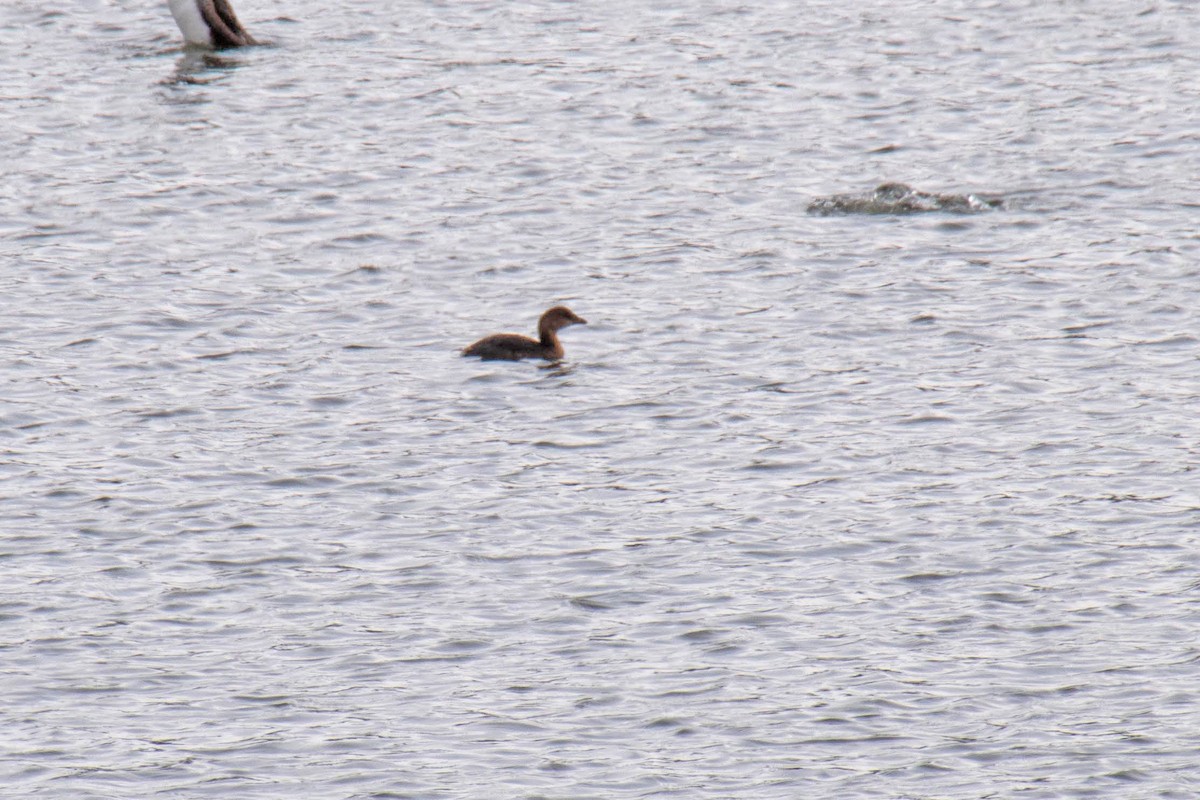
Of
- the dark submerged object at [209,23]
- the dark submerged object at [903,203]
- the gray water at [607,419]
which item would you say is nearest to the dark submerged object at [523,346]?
the gray water at [607,419]

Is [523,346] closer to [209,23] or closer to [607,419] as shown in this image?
[607,419]

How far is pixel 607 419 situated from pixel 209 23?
53.5ft

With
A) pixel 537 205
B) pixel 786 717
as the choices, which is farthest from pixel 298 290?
pixel 786 717

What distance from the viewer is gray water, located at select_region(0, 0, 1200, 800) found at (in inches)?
579

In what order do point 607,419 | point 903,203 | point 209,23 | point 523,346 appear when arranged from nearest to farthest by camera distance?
point 607,419 < point 523,346 < point 903,203 < point 209,23

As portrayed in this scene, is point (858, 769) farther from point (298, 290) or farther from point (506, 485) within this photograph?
point (298, 290)

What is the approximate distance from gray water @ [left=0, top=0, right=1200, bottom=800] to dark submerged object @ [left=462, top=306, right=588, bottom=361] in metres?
0.17

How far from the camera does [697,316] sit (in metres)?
23.0

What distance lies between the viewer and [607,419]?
67.1ft

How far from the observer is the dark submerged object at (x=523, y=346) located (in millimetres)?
21656

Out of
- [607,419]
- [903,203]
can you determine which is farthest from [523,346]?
[903,203]

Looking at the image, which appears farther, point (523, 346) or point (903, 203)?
point (903, 203)

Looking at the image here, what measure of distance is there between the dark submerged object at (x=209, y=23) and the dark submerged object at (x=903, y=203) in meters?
12.1

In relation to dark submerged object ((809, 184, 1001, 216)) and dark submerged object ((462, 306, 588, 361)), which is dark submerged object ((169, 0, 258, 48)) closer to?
dark submerged object ((809, 184, 1001, 216))
